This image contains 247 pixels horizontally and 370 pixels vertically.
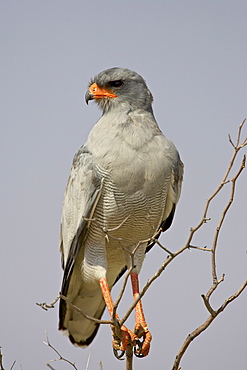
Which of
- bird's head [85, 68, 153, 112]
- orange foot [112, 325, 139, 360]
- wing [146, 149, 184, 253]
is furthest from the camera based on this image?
bird's head [85, 68, 153, 112]

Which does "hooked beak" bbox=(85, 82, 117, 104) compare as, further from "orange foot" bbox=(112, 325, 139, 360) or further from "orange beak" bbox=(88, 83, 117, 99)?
"orange foot" bbox=(112, 325, 139, 360)

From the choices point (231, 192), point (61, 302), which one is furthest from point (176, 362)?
point (61, 302)

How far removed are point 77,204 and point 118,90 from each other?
1195 mm

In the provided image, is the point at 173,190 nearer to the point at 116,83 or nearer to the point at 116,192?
the point at 116,192

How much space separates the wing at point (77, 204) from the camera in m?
5.47

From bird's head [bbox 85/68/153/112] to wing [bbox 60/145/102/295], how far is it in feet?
1.81

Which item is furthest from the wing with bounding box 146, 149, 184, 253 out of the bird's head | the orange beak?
the orange beak

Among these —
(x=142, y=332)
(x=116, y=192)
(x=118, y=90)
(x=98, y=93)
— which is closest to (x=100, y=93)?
(x=98, y=93)

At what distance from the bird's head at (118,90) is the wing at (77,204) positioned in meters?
0.55

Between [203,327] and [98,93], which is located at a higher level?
[98,93]

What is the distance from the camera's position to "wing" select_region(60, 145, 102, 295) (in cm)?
547

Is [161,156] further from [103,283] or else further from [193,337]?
[193,337]

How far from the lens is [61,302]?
6203 millimetres

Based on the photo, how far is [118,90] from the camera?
5.94 metres
